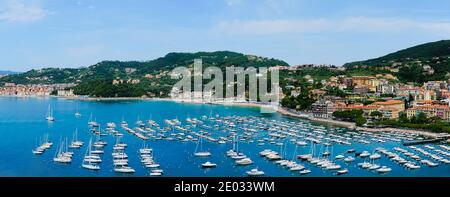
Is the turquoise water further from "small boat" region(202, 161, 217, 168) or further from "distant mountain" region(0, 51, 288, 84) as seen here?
"distant mountain" region(0, 51, 288, 84)

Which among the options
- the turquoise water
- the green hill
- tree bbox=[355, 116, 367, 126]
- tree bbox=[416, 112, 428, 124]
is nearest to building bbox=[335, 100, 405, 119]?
tree bbox=[416, 112, 428, 124]

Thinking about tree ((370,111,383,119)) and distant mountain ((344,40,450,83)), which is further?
distant mountain ((344,40,450,83))

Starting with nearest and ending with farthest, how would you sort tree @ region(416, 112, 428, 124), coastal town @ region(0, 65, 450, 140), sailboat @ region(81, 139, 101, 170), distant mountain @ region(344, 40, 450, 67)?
1. sailboat @ region(81, 139, 101, 170)
2. tree @ region(416, 112, 428, 124)
3. coastal town @ region(0, 65, 450, 140)
4. distant mountain @ region(344, 40, 450, 67)

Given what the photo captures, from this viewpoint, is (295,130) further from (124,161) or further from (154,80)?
(154,80)

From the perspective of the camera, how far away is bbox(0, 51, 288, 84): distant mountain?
119ft

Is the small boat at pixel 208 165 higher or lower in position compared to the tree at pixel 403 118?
lower

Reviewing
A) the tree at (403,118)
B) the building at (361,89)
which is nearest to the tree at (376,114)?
the tree at (403,118)

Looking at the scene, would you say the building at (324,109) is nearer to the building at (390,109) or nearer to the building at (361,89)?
the building at (390,109)

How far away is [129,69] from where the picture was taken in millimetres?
40312

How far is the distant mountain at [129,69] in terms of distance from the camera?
3619 centimetres

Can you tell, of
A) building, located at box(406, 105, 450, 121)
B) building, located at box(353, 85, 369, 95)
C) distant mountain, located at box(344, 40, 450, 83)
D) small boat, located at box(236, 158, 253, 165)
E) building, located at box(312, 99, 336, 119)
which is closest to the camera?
small boat, located at box(236, 158, 253, 165)

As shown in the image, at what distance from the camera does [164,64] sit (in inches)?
1540

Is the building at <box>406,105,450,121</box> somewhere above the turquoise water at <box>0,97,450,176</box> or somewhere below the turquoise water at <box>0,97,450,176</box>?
above
